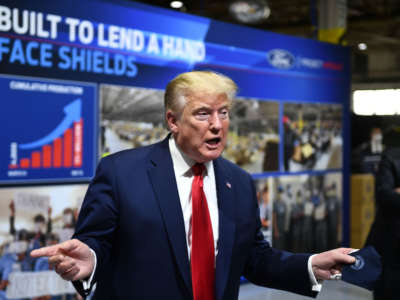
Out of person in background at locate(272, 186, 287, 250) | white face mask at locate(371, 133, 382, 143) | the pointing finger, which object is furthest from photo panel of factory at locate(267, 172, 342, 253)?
the pointing finger

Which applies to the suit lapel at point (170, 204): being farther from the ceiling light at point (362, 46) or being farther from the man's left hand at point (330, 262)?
the ceiling light at point (362, 46)

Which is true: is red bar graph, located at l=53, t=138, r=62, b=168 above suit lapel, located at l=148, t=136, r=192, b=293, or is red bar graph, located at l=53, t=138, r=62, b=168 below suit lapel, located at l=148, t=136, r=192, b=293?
above

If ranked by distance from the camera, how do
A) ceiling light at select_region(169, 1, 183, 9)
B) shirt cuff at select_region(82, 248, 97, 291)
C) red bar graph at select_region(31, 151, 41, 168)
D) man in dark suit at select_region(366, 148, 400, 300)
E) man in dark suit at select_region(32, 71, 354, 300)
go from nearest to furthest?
shirt cuff at select_region(82, 248, 97, 291) < man in dark suit at select_region(32, 71, 354, 300) < man in dark suit at select_region(366, 148, 400, 300) < red bar graph at select_region(31, 151, 41, 168) < ceiling light at select_region(169, 1, 183, 9)

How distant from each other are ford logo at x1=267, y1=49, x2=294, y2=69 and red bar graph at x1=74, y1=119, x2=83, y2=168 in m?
2.49

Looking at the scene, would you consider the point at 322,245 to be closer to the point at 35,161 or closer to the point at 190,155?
the point at 35,161

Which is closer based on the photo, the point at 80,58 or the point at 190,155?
the point at 190,155

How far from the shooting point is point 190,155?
77.3 inches

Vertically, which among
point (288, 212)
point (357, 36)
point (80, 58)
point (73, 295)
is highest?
point (357, 36)

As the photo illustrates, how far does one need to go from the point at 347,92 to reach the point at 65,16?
161 inches

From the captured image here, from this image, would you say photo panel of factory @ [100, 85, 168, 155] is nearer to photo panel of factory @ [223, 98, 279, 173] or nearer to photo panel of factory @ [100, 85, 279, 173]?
photo panel of factory @ [100, 85, 279, 173]

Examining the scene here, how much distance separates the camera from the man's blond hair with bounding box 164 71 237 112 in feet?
6.15

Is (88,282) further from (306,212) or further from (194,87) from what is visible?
(306,212)

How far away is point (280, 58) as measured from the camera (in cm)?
605

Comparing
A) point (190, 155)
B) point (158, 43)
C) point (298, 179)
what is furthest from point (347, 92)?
point (190, 155)
